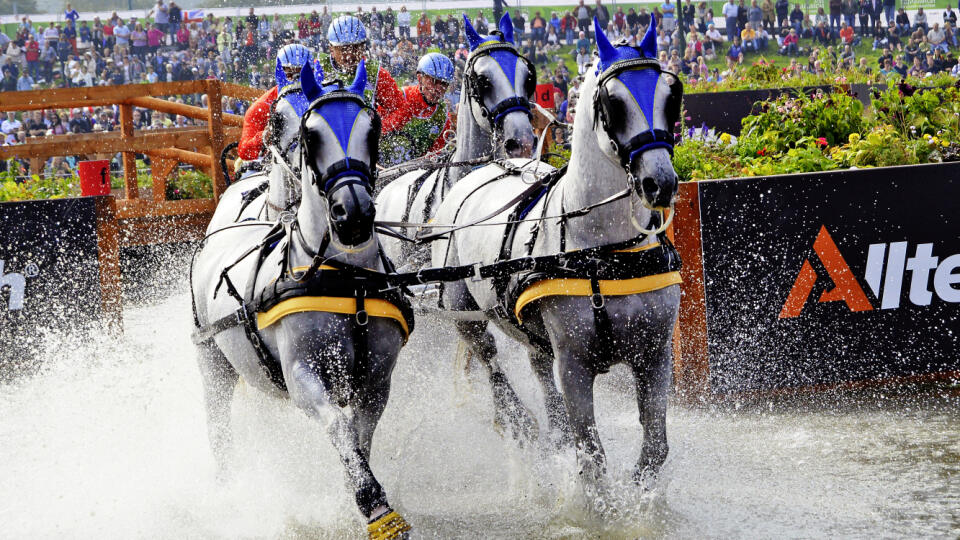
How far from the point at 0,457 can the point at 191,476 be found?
1.57 metres

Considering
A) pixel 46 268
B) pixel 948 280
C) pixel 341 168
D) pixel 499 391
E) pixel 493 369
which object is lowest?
pixel 499 391

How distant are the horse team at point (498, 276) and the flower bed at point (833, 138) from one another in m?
2.82

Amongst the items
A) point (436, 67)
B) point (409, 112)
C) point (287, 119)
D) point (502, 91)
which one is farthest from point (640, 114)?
point (409, 112)

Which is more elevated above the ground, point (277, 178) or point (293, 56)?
point (293, 56)

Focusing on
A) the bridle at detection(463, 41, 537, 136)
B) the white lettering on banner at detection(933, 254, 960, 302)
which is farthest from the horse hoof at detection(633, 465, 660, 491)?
the white lettering on banner at detection(933, 254, 960, 302)

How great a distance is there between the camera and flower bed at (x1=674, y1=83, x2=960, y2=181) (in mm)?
7500

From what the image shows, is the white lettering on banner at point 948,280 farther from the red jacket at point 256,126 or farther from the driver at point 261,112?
the red jacket at point 256,126

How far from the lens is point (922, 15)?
2609 cm

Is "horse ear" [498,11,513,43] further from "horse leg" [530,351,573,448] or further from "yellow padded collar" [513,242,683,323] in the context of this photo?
"yellow padded collar" [513,242,683,323]

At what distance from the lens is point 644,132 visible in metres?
4.03

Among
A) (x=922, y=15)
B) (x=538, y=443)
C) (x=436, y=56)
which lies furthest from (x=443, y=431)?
(x=922, y=15)

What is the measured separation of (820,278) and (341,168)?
3.85m

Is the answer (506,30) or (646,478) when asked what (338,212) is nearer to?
(646,478)

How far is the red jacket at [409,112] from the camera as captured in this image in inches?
291
